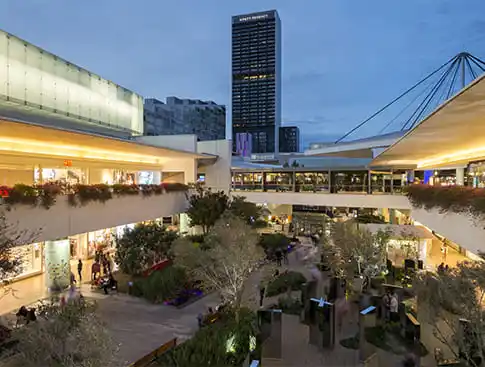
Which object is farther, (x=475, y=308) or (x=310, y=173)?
(x=310, y=173)

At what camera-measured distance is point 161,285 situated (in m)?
13.7

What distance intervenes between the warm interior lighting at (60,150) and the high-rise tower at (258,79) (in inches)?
5143

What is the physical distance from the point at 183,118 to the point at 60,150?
2453 inches

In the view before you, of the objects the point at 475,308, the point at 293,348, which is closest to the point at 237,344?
the point at 293,348

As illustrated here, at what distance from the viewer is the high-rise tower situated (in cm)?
15088

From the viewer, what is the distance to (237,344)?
9438 mm

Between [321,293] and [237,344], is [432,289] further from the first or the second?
[321,293]

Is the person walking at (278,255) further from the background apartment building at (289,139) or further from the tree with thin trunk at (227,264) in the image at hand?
the background apartment building at (289,139)

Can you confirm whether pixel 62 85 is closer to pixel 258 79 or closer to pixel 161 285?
pixel 161 285

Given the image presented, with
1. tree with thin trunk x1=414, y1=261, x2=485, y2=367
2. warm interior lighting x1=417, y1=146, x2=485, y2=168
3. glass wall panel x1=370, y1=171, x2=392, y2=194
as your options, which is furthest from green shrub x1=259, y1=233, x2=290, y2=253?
tree with thin trunk x1=414, y1=261, x2=485, y2=367

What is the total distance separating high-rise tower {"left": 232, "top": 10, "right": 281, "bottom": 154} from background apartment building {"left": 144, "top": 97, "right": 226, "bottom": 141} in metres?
53.2

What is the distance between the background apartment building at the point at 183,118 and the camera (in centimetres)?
6496

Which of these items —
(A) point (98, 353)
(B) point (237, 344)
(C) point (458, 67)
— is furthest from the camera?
(C) point (458, 67)

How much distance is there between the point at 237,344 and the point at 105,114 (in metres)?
20.2
